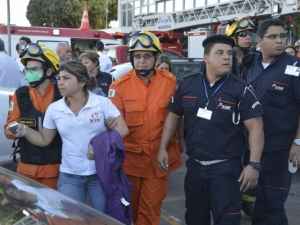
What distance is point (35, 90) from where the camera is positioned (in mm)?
4266

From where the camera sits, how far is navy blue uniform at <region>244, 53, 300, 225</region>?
4.56 m

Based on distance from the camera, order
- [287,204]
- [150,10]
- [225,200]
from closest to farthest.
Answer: [225,200] < [287,204] < [150,10]

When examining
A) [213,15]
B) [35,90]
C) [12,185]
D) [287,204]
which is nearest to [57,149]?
[35,90]

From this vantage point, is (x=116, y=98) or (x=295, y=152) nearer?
(x=295, y=152)

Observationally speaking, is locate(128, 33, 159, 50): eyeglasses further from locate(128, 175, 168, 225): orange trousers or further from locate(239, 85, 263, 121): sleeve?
locate(128, 175, 168, 225): orange trousers

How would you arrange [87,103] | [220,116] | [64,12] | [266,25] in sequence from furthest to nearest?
[64,12] < [266,25] < [87,103] < [220,116]

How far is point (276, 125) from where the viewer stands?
4594 millimetres

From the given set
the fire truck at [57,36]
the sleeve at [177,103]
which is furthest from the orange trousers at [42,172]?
the fire truck at [57,36]

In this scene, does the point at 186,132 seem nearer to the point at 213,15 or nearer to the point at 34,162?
the point at 34,162

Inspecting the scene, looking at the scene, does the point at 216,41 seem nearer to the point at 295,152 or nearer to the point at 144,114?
the point at 144,114

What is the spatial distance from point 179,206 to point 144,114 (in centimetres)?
219

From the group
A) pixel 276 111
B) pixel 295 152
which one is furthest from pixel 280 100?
pixel 295 152

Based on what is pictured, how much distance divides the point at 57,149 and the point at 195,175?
1023mm

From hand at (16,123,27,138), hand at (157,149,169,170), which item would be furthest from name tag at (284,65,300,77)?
hand at (16,123,27,138)
